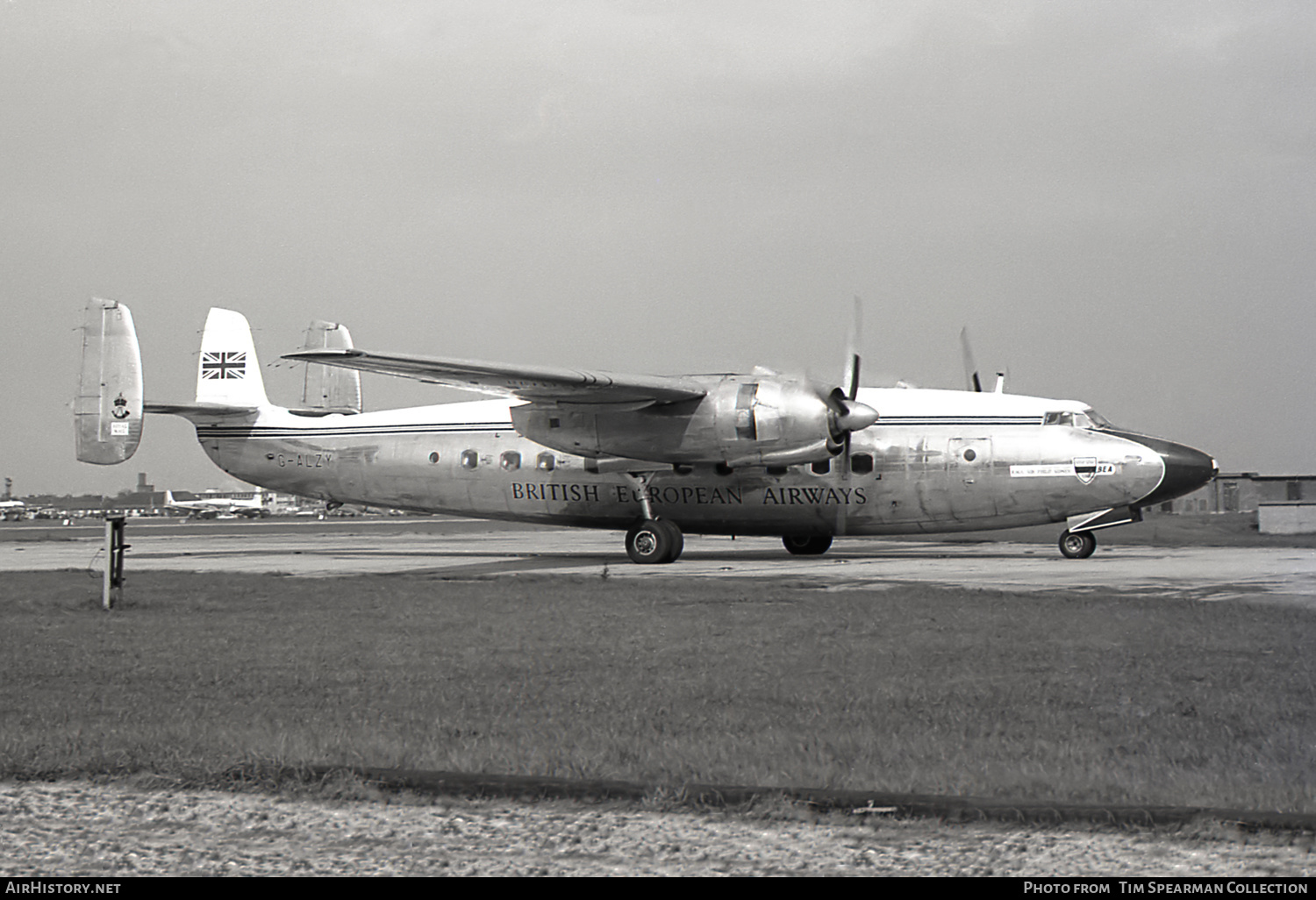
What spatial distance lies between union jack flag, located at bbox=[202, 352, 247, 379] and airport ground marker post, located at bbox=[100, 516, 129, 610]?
1540 centimetres

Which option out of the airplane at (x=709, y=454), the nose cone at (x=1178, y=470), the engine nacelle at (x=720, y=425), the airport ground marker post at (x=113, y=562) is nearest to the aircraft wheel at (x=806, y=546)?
the airplane at (x=709, y=454)

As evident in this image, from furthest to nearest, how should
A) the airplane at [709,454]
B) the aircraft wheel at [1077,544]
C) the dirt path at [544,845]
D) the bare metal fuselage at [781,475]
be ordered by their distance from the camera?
the aircraft wheel at [1077,544], the bare metal fuselage at [781,475], the airplane at [709,454], the dirt path at [544,845]

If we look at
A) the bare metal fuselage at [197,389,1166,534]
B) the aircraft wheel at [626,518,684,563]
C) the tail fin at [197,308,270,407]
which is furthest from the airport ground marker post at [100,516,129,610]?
the tail fin at [197,308,270,407]

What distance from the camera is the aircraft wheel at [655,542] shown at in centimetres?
2452

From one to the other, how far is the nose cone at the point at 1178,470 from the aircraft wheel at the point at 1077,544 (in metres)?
1.82

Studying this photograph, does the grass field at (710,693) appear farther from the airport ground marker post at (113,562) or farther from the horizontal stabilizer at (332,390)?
the horizontal stabilizer at (332,390)

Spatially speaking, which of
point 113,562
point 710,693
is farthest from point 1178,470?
point 113,562

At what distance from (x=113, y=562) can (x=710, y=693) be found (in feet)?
34.7

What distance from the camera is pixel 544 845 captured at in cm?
464
